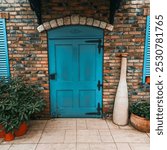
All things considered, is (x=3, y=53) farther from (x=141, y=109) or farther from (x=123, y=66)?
(x=141, y=109)

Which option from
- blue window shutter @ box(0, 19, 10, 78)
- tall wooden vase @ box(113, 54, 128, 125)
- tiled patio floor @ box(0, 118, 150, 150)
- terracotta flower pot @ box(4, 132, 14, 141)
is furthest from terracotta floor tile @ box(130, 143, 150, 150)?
blue window shutter @ box(0, 19, 10, 78)

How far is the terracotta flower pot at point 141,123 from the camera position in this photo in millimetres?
3803

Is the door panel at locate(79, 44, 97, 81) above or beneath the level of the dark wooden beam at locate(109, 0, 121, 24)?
beneath

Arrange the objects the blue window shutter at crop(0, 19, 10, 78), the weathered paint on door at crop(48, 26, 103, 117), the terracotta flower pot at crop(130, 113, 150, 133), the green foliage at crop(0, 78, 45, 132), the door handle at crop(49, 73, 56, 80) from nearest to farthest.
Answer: the green foliage at crop(0, 78, 45, 132), the terracotta flower pot at crop(130, 113, 150, 133), the blue window shutter at crop(0, 19, 10, 78), the weathered paint on door at crop(48, 26, 103, 117), the door handle at crop(49, 73, 56, 80)

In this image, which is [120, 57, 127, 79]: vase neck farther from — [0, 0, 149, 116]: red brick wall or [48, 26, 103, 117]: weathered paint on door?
[48, 26, 103, 117]: weathered paint on door

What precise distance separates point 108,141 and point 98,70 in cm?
149

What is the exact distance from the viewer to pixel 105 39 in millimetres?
4133

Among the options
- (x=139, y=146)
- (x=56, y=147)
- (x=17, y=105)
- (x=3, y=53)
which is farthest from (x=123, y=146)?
(x=3, y=53)

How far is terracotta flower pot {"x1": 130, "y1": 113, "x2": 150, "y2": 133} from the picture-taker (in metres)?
3.80

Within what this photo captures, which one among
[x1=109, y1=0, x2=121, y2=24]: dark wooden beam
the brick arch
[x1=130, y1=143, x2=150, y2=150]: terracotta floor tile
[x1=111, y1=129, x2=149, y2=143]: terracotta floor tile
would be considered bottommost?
[x1=130, y1=143, x2=150, y2=150]: terracotta floor tile

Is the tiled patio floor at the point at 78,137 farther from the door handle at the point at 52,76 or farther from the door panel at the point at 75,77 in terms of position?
the door handle at the point at 52,76

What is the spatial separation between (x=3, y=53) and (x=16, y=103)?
4.00ft

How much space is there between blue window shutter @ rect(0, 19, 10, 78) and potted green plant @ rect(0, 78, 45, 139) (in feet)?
0.80

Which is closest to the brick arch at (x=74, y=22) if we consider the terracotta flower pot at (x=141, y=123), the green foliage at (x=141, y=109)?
the green foliage at (x=141, y=109)
